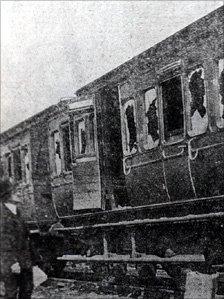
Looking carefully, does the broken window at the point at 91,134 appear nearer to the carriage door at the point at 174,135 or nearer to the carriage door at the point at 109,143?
the carriage door at the point at 109,143

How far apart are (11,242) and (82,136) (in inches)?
183

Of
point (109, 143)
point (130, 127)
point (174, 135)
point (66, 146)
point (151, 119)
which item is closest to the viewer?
point (174, 135)

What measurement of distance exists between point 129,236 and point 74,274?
227cm

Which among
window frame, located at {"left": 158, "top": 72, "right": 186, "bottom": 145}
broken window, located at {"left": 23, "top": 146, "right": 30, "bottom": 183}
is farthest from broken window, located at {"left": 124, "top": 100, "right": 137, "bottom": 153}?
broken window, located at {"left": 23, "top": 146, "right": 30, "bottom": 183}

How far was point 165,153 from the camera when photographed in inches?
326

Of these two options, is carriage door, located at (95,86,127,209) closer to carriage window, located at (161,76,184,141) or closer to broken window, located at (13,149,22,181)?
carriage window, located at (161,76,184,141)

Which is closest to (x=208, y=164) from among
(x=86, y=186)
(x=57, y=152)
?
(x=86, y=186)

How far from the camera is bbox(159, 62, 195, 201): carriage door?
25.8 ft

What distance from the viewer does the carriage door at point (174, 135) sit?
7852 mm

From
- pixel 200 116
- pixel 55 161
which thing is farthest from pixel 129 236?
pixel 55 161

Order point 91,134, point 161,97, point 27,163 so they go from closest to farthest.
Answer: point 161,97 → point 91,134 → point 27,163

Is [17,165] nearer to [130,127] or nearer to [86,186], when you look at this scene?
[86,186]

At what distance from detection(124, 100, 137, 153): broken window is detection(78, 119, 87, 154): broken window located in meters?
1.48

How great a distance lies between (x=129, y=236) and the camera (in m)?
9.52
